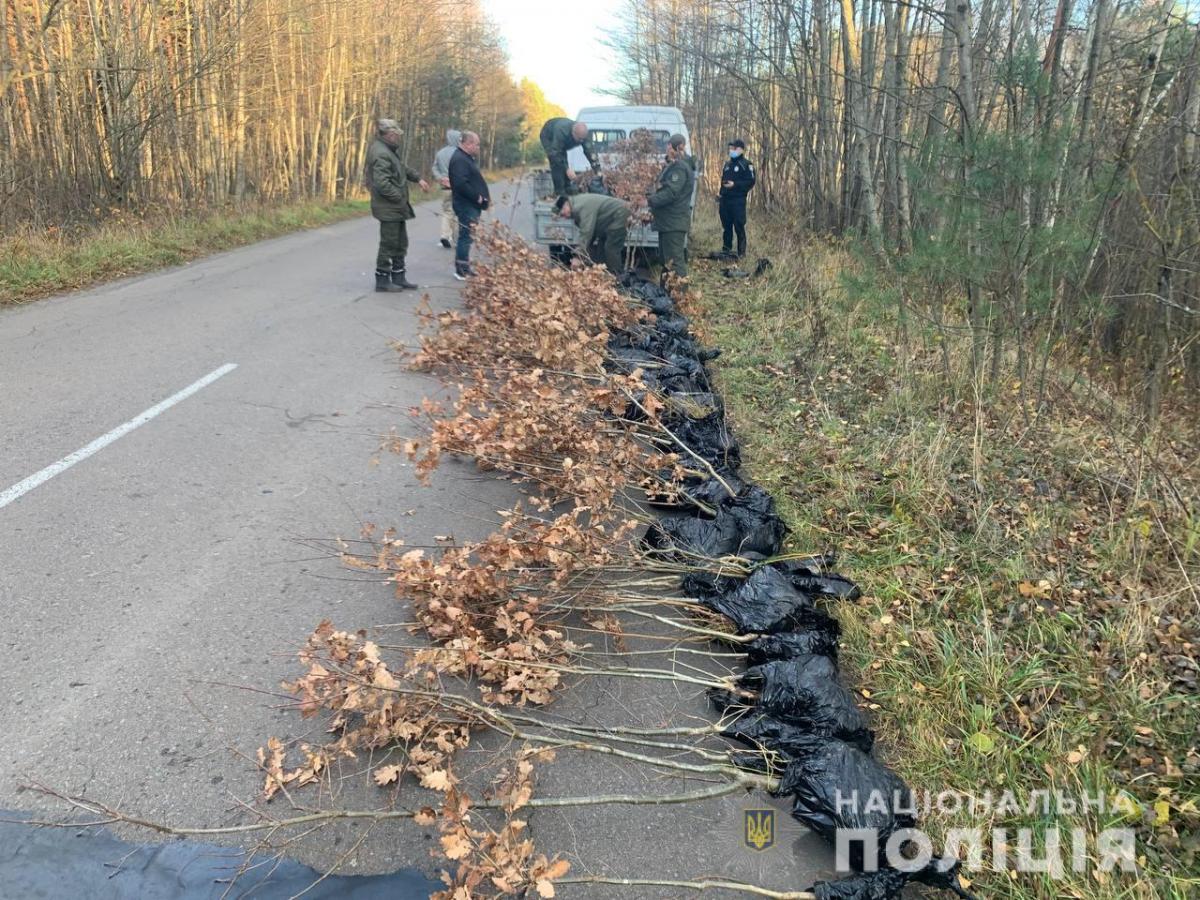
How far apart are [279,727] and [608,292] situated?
17.7 feet

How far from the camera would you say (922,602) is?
3.88 m

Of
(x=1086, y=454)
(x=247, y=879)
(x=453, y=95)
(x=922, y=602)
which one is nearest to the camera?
(x=247, y=879)

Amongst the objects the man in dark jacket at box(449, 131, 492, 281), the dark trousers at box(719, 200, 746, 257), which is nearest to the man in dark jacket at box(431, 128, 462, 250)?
the man in dark jacket at box(449, 131, 492, 281)

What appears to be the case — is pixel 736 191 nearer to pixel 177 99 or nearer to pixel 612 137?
pixel 612 137

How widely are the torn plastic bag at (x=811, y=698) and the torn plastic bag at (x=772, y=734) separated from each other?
26mm

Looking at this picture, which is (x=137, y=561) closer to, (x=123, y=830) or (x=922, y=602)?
(x=123, y=830)

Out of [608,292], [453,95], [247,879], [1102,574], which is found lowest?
[247,879]

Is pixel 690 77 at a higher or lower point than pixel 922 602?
higher

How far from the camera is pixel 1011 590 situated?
154 inches

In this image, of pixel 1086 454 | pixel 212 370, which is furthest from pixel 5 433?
pixel 1086 454

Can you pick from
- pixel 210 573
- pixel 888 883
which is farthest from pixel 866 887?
pixel 210 573

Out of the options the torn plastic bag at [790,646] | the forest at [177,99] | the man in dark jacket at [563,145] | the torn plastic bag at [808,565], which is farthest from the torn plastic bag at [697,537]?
the forest at [177,99]

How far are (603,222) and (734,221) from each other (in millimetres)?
4118

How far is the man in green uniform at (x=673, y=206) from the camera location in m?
10.1
